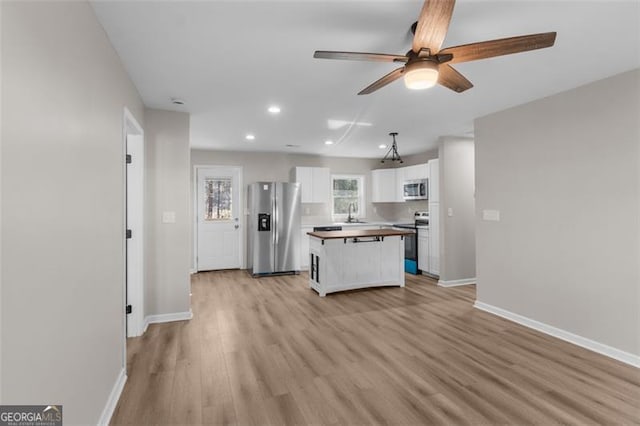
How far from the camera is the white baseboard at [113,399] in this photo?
1.93 metres

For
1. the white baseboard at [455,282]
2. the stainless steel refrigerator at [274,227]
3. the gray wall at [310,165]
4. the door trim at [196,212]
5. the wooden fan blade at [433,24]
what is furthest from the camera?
the gray wall at [310,165]

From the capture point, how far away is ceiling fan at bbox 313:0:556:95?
5.22ft

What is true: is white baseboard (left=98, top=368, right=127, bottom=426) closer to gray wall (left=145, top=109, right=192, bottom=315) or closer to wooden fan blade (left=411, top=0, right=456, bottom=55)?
gray wall (left=145, top=109, right=192, bottom=315)

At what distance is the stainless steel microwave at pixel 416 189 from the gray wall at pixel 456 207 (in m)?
0.90

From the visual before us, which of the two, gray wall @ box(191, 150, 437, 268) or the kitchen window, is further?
the kitchen window

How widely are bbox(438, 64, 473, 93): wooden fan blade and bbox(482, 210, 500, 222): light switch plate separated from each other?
2235 mm

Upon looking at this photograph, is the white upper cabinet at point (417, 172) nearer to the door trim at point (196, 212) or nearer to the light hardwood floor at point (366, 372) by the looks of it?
the light hardwood floor at point (366, 372)

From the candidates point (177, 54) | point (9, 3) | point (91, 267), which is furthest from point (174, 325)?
point (9, 3)

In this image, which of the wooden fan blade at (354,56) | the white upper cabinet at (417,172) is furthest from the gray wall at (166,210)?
the white upper cabinet at (417,172)

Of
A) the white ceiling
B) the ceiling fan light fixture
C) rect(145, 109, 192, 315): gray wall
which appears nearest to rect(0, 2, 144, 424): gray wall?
the white ceiling

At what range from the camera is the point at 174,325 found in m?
3.63

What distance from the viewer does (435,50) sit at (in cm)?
183

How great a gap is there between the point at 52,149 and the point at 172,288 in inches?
111

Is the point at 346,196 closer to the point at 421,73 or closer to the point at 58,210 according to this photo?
the point at 421,73
